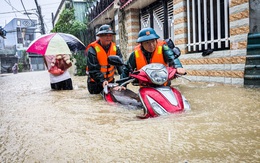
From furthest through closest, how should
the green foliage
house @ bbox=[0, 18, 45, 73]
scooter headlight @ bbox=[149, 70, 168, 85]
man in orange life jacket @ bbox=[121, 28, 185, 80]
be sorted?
1. house @ bbox=[0, 18, 45, 73]
2. the green foliage
3. man in orange life jacket @ bbox=[121, 28, 185, 80]
4. scooter headlight @ bbox=[149, 70, 168, 85]

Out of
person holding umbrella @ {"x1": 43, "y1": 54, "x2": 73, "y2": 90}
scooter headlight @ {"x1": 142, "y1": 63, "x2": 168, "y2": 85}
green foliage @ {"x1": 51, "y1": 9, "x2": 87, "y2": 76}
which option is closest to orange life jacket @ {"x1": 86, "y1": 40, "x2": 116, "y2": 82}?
person holding umbrella @ {"x1": 43, "y1": 54, "x2": 73, "y2": 90}

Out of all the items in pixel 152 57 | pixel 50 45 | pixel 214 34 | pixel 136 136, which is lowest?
pixel 136 136

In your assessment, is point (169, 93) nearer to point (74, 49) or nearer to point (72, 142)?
point (72, 142)

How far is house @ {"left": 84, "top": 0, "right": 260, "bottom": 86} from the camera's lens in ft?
17.1

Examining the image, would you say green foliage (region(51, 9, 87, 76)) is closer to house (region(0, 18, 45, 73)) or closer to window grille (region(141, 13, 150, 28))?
window grille (region(141, 13, 150, 28))

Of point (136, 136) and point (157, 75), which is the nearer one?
point (136, 136)

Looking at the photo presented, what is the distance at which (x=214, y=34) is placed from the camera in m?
6.53

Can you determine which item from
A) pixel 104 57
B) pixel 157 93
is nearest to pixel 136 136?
pixel 157 93

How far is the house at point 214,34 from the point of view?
17.1 feet

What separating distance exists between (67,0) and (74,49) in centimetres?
1383

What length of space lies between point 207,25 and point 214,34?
37 cm

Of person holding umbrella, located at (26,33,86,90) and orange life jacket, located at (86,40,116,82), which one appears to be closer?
orange life jacket, located at (86,40,116,82)

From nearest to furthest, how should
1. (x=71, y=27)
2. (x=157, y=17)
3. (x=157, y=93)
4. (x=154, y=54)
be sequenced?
(x=157, y=93)
(x=154, y=54)
(x=157, y=17)
(x=71, y=27)

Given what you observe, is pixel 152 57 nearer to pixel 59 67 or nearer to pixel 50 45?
pixel 50 45
